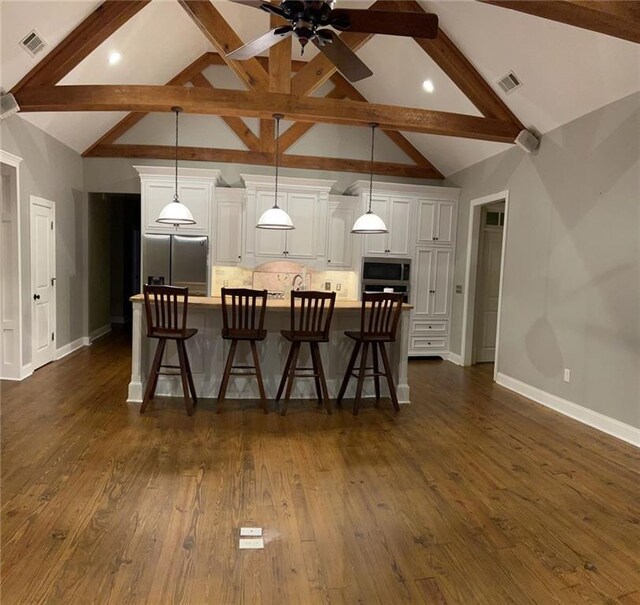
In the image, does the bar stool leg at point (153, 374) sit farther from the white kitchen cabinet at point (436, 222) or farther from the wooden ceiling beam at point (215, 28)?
the white kitchen cabinet at point (436, 222)

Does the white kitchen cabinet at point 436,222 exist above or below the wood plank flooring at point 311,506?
above

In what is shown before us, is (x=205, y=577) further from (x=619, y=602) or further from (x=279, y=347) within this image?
(x=279, y=347)

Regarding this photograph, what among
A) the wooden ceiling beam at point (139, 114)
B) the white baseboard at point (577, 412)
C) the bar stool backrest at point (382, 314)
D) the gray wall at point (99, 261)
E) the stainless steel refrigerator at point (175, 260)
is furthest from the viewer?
the gray wall at point (99, 261)

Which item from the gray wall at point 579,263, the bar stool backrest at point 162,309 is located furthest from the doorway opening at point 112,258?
the gray wall at point 579,263

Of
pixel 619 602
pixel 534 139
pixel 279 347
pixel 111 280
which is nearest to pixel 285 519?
pixel 619 602

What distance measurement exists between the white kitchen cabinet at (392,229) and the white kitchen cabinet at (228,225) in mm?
1756

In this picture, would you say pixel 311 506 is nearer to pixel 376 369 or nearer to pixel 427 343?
pixel 376 369

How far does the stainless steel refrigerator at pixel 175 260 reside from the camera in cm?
554

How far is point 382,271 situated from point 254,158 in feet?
8.33

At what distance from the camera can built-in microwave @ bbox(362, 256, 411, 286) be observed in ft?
19.8

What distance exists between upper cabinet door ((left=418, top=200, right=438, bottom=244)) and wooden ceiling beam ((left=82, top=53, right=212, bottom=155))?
3.63 metres

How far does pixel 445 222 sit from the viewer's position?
6.22 meters

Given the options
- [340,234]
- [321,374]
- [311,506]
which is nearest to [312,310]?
[321,374]

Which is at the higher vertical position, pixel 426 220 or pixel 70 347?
pixel 426 220
